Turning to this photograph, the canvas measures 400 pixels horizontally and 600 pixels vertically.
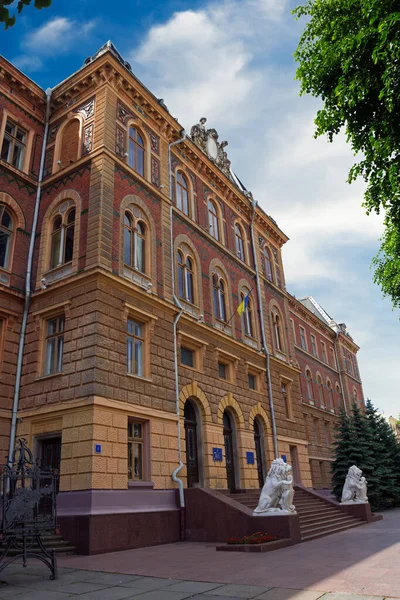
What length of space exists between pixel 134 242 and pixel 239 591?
12.9m

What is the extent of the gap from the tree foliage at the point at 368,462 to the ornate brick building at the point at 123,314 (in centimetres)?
375

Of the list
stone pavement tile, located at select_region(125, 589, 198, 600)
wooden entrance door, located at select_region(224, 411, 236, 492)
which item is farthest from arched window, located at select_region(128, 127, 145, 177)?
stone pavement tile, located at select_region(125, 589, 198, 600)

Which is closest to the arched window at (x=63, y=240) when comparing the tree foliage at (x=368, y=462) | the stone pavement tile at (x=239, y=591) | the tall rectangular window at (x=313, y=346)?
the stone pavement tile at (x=239, y=591)

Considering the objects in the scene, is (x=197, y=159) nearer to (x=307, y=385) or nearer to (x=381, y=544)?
(x=381, y=544)

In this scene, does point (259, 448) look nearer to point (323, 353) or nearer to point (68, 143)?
point (68, 143)

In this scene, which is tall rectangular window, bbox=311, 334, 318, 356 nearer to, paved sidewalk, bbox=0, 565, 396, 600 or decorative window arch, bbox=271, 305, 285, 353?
decorative window arch, bbox=271, 305, 285, 353

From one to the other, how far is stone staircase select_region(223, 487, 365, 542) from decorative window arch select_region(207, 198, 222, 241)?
1241 centimetres

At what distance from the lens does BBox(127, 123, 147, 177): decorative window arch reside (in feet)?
63.2

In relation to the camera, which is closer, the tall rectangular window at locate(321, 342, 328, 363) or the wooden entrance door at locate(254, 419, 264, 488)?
the wooden entrance door at locate(254, 419, 264, 488)

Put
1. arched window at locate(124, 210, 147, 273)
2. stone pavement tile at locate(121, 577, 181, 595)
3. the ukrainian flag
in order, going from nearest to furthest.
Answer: stone pavement tile at locate(121, 577, 181, 595) < arched window at locate(124, 210, 147, 273) < the ukrainian flag

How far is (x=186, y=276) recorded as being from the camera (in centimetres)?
2086

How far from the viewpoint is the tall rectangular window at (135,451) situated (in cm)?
1502

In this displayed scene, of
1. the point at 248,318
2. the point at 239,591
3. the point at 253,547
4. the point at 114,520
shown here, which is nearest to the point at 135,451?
the point at 114,520

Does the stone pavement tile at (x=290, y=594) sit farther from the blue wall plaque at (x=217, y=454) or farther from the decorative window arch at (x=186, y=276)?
the decorative window arch at (x=186, y=276)
